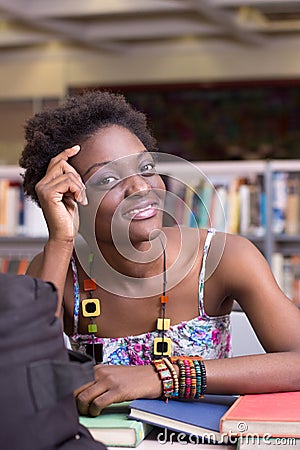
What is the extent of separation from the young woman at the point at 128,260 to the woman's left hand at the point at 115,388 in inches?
6.5

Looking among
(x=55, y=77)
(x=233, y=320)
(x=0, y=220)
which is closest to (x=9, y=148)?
(x=55, y=77)

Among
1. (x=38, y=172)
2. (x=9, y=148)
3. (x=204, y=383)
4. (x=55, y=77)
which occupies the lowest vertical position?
(x=204, y=383)

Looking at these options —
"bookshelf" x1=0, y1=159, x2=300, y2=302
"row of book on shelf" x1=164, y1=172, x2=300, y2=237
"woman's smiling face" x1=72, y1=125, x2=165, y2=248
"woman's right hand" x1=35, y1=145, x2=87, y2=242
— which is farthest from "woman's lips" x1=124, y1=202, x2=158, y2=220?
"row of book on shelf" x1=164, y1=172, x2=300, y2=237

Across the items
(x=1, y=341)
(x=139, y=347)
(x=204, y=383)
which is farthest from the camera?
(x=139, y=347)

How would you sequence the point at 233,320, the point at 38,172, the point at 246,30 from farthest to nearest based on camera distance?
1. the point at 246,30
2. the point at 233,320
3. the point at 38,172

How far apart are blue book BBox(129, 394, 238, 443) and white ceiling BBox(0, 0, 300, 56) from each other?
17.2 feet

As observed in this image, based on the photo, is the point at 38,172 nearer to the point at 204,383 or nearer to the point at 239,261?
the point at 239,261

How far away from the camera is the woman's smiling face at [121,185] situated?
1.52m

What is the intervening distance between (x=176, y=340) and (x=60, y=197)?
375mm

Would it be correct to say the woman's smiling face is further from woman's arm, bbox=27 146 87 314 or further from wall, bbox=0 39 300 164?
wall, bbox=0 39 300 164

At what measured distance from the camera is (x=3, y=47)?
8.88 meters

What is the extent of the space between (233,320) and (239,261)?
38 centimetres

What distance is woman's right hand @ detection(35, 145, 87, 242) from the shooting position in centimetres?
155
